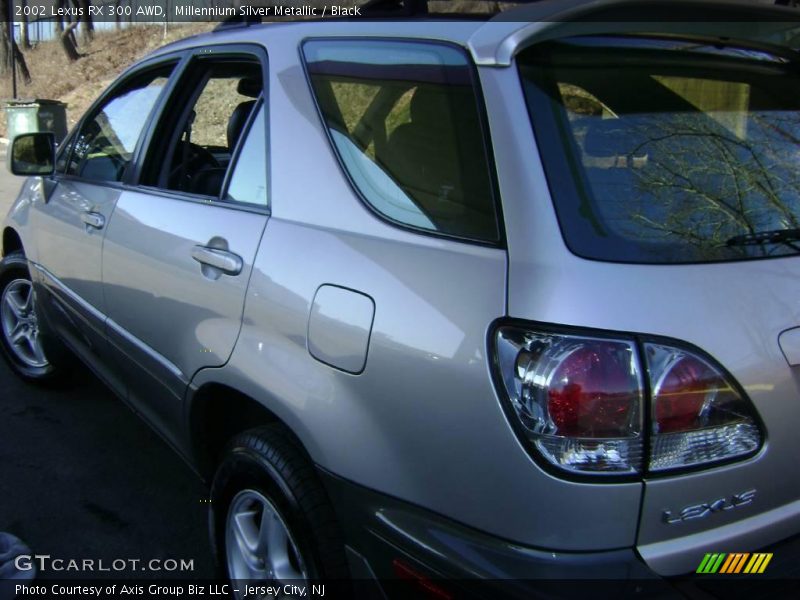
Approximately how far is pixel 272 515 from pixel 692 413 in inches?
46.8

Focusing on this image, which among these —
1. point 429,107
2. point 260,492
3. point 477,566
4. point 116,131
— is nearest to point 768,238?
point 429,107

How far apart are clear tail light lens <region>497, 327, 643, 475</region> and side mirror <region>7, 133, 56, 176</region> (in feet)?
10.0

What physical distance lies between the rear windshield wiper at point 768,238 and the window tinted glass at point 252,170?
129 cm

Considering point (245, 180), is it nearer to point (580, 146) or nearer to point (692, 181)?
point (580, 146)

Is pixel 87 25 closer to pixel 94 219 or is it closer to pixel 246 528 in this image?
pixel 94 219

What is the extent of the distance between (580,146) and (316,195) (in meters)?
0.74

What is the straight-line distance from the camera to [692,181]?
1.69m

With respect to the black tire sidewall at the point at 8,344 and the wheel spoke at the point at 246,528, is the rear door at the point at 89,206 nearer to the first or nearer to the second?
the black tire sidewall at the point at 8,344

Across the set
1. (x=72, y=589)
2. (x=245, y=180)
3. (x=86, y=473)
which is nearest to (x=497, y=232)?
(x=245, y=180)

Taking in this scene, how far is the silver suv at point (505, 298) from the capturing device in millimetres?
1450

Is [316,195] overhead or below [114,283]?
overhead

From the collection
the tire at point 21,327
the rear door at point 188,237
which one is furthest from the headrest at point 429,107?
the tire at point 21,327

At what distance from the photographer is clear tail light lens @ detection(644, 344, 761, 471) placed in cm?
144

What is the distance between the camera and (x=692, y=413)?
146 cm
